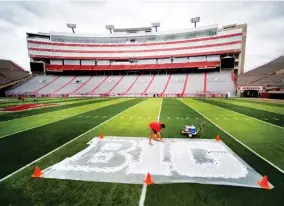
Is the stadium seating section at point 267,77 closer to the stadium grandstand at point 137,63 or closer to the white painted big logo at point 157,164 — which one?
Result: the stadium grandstand at point 137,63

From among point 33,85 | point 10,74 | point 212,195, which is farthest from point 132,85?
point 212,195

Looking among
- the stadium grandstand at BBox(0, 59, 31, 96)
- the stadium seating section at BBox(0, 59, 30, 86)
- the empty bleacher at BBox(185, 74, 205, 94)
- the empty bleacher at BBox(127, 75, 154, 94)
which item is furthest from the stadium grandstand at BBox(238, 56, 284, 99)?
the stadium seating section at BBox(0, 59, 30, 86)

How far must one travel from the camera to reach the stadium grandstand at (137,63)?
54.8 metres

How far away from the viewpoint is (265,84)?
48.0 metres

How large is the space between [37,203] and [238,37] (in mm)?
66411

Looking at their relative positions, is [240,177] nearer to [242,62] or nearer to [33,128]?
[33,128]

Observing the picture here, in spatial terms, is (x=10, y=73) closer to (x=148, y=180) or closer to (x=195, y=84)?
(x=195, y=84)

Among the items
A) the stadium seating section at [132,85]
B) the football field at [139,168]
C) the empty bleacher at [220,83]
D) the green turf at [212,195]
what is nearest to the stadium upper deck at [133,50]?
the stadium seating section at [132,85]

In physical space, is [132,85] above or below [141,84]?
below

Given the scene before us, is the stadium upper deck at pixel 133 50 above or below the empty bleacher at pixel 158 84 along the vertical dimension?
above

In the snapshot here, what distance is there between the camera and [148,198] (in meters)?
4.46

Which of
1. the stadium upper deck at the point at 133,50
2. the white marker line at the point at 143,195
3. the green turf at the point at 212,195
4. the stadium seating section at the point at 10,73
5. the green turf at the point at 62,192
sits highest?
the stadium upper deck at the point at 133,50

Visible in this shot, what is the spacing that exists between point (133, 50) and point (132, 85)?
757 inches

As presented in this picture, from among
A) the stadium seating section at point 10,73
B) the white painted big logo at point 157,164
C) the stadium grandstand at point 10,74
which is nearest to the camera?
the white painted big logo at point 157,164
